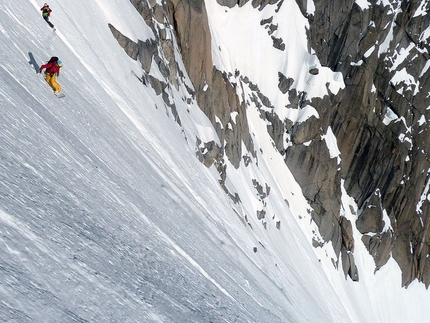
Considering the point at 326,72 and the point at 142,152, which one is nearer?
the point at 142,152

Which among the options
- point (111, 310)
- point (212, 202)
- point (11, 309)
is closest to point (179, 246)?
point (111, 310)

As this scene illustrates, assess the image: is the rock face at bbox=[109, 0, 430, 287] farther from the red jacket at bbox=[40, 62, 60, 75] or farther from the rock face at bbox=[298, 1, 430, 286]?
the red jacket at bbox=[40, 62, 60, 75]

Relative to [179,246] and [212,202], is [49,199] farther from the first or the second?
[212,202]

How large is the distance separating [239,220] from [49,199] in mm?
20594

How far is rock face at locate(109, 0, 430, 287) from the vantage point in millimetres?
52469

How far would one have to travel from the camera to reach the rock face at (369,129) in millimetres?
52469

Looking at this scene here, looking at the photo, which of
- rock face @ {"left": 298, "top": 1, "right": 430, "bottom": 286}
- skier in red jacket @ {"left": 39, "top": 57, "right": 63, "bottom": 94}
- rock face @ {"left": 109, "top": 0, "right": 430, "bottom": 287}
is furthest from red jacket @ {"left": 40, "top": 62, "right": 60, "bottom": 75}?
rock face @ {"left": 298, "top": 1, "right": 430, "bottom": 286}

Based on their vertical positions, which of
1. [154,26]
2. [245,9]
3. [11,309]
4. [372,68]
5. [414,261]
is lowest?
[11,309]

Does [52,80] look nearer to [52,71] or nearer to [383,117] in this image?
[52,71]

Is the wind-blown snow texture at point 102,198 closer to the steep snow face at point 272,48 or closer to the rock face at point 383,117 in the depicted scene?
the steep snow face at point 272,48

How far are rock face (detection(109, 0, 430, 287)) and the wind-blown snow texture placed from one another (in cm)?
2401

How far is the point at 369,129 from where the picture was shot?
61.4 meters

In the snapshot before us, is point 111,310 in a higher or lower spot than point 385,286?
lower

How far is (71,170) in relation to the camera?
935cm
